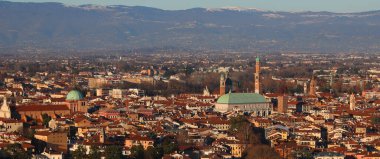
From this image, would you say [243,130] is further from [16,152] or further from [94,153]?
[16,152]

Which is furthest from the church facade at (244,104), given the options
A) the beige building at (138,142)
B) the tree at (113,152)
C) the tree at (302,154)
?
the tree at (113,152)

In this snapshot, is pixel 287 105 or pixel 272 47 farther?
pixel 272 47

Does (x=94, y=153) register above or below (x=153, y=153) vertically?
above

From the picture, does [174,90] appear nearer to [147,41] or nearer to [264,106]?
[264,106]

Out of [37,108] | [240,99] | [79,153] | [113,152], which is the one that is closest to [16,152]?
[79,153]

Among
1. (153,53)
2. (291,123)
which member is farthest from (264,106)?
(153,53)

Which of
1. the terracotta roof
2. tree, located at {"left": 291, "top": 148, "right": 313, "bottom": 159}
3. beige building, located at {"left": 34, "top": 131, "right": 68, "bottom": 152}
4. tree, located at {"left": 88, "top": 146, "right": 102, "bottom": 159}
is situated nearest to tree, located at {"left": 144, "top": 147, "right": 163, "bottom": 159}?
tree, located at {"left": 88, "top": 146, "right": 102, "bottom": 159}

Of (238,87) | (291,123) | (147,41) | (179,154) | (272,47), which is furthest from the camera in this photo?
(147,41)
